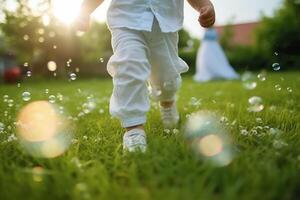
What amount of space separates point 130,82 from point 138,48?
228 millimetres

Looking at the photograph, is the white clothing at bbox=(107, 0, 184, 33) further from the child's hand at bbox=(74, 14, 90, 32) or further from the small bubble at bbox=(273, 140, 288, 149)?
the small bubble at bbox=(273, 140, 288, 149)

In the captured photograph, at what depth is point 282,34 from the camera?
25.0 metres

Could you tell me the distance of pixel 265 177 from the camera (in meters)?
1.63

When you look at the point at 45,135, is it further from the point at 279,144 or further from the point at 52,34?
the point at 52,34

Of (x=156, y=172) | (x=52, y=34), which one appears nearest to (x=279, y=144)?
(x=156, y=172)

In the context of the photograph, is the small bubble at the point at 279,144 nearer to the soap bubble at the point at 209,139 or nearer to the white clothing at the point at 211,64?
the soap bubble at the point at 209,139

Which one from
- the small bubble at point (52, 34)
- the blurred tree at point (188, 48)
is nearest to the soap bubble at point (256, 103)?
the blurred tree at point (188, 48)

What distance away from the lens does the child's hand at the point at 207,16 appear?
269 cm

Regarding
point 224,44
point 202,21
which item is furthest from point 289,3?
point 202,21

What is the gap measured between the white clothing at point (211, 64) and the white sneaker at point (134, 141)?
1177cm

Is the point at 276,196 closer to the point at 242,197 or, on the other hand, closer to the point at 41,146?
the point at 242,197

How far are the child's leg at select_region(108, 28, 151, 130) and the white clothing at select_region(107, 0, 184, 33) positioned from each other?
0.29ft

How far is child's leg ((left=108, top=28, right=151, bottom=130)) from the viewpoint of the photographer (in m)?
2.52

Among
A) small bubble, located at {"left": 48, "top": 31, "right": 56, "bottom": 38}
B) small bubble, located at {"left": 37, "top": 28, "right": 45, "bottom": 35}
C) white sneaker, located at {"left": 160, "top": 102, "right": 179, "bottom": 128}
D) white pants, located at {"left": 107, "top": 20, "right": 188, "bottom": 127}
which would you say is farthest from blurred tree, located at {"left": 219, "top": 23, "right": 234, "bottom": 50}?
white pants, located at {"left": 107, "top": 20, "right": 188, "bottom": 127}
